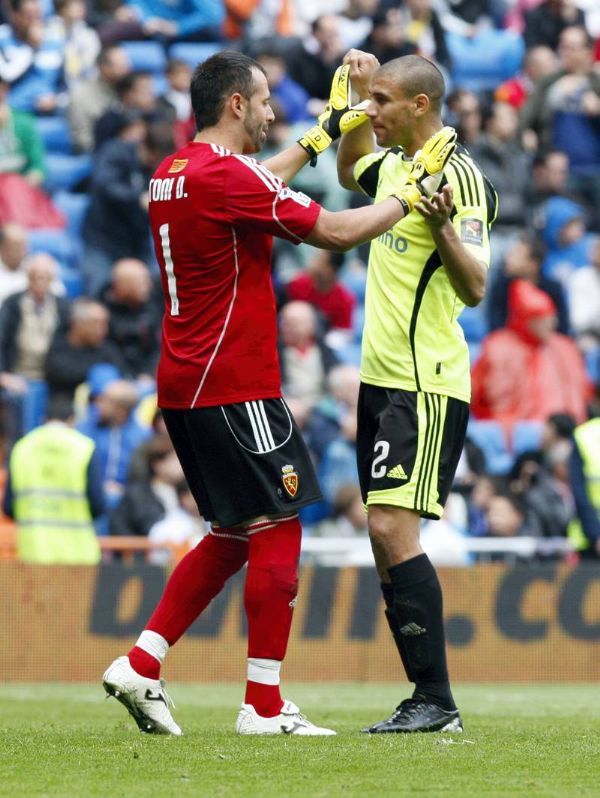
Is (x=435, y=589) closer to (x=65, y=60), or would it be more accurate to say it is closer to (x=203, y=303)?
(x=203, y=303)

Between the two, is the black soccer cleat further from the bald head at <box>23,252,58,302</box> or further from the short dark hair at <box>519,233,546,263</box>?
the short dark hair at <box>519,233,546,263</box>

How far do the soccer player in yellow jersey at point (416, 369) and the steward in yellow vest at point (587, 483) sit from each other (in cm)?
551

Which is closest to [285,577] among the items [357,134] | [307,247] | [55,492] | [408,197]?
[408,197]

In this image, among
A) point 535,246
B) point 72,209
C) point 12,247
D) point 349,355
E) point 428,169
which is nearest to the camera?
point 428,169

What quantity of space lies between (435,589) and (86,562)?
17.7ft

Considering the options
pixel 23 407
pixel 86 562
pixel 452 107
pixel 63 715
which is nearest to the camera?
pixel 63 715

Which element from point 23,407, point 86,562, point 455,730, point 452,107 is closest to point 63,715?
point 455,730

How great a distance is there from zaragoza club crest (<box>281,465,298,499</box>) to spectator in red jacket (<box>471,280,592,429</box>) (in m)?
8.27

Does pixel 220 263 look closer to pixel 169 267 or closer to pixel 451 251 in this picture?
pixel 169 267

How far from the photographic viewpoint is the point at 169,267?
20.9ft

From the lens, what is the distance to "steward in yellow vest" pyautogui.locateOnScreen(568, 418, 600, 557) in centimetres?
1209

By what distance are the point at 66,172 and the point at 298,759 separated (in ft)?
39.4

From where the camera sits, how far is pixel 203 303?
6309 millimetres

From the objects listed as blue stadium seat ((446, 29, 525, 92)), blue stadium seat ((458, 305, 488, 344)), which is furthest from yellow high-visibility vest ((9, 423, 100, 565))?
blue stadium seat ((446, 29, 525, 92))
